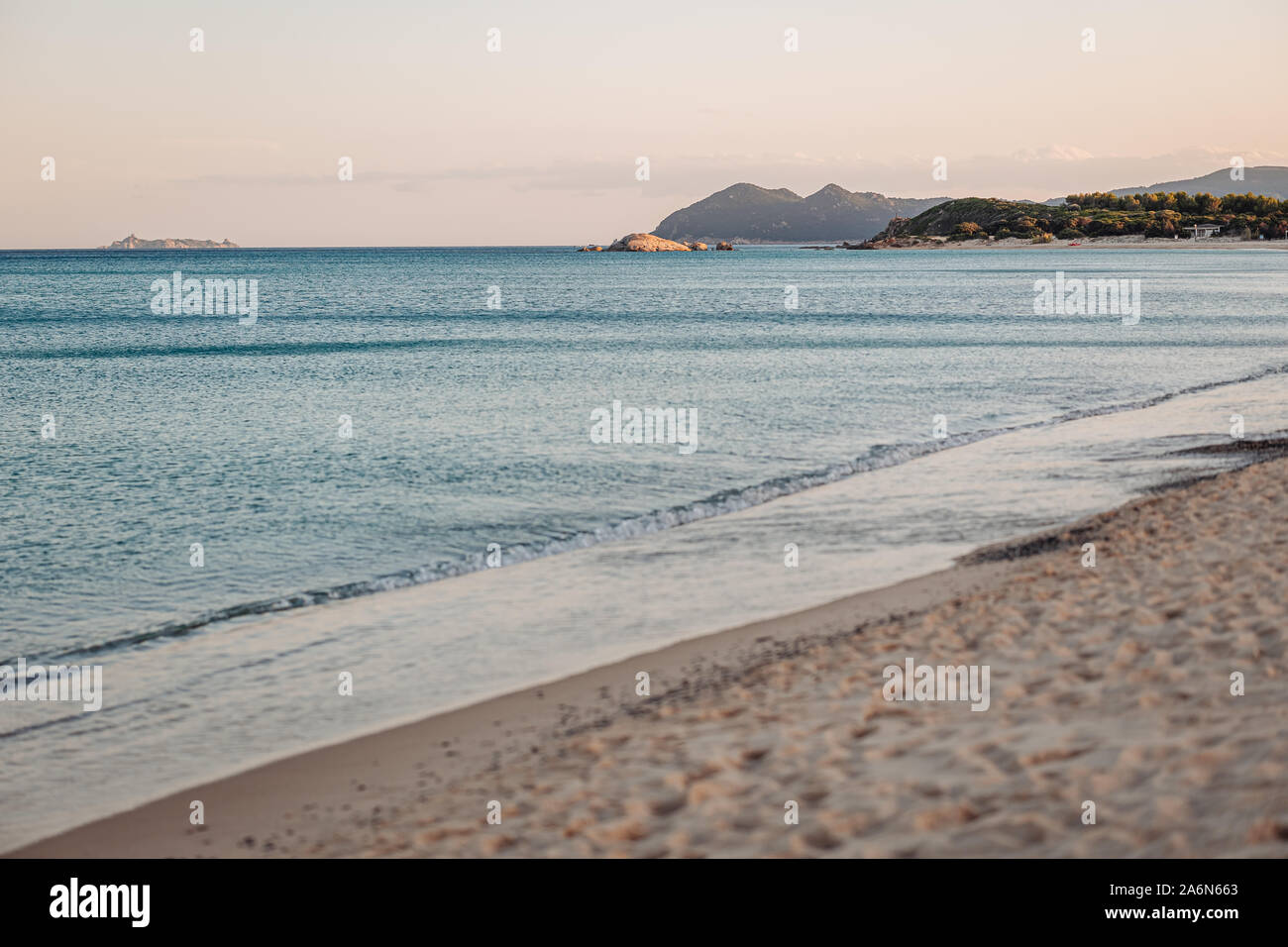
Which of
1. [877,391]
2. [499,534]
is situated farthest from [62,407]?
[877,391]

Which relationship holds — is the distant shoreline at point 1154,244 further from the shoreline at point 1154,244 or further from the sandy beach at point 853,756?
the sandy beach at point 853,756

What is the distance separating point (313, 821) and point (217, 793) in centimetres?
96

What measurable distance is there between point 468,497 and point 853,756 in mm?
10753

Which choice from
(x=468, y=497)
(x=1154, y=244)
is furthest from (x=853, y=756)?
(x=1154, y=244)

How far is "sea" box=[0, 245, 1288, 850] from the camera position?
8727 millimetres

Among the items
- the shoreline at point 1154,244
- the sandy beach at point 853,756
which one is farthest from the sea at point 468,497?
the shoreline at point 1154,244

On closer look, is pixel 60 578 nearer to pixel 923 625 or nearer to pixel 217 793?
pixel 217 793

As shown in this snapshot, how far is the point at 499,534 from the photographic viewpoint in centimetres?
1377

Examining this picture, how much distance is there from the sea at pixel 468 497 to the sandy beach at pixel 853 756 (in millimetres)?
799

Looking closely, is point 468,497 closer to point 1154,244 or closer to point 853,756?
point 853,756

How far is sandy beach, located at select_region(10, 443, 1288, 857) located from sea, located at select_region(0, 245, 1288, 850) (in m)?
0.80

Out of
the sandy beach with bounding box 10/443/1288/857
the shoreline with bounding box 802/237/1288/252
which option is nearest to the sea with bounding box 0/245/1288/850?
the sandy beach with bounding box 10/443/1288/857
